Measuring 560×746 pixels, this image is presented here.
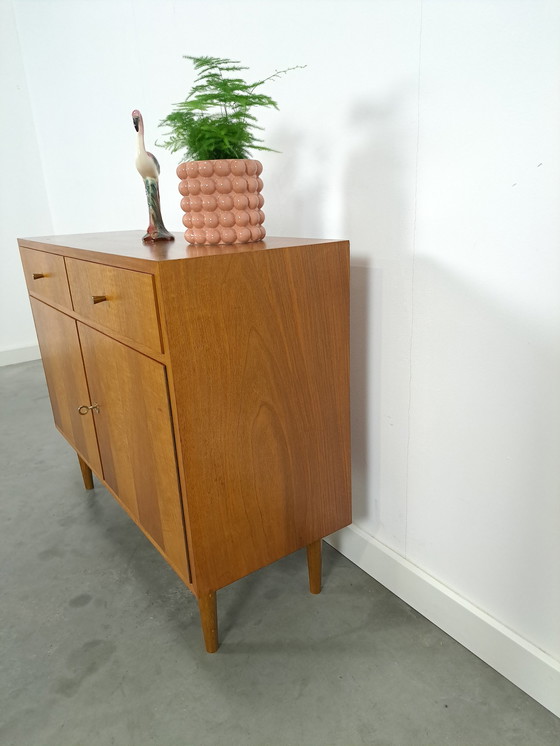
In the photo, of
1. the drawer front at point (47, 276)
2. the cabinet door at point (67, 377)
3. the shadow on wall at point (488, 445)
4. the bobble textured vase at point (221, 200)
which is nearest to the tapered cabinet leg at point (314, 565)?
the shadow on wall at point (488, 445)

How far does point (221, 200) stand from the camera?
104 cm

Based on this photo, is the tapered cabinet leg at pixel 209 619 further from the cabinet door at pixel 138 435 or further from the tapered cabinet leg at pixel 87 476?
the tapered cabinet leg at pixel 87 476

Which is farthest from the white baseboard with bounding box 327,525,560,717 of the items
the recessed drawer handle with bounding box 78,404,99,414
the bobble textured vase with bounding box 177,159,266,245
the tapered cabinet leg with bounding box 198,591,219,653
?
the bobble textured vase with bounding box 177,159,266,245

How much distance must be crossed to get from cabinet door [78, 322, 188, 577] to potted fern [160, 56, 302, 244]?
0.31m

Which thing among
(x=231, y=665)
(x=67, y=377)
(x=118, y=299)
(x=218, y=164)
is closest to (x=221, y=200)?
(x=218, y=164)

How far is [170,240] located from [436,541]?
3.09ft

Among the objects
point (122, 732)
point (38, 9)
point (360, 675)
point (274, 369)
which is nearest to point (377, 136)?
point (274, 369)

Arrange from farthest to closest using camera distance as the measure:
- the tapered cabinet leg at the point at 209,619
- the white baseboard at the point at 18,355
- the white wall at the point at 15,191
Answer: the white baseboard at the point at 18,355, the white wall at the point at 15,191, the tapered cabinet leg at the point at 209,619

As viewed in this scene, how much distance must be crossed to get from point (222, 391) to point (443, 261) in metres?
0.49

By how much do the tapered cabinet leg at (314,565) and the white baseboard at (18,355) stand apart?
2.92m

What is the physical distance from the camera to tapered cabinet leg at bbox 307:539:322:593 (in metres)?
1.27

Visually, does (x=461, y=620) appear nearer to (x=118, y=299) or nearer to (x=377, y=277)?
(x=377, y=277)

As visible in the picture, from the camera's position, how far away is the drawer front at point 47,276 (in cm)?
136

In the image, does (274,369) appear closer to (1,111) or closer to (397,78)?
(397,78)
